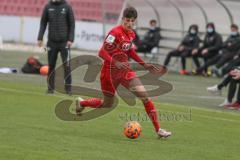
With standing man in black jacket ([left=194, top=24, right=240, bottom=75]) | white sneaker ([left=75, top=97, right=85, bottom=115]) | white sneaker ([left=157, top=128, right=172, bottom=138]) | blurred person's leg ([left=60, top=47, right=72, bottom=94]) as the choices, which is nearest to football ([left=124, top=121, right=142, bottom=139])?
white sneaker ([left=157, top=128, right=172, bottom=138])

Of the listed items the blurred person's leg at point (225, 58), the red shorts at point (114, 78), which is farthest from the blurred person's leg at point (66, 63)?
the blurred person's leg at point (225, 58)

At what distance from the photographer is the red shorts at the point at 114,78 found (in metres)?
12.6

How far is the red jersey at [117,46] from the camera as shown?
12.4m

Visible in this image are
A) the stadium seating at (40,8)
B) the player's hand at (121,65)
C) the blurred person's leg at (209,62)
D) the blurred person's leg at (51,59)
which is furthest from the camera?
the stadium seating at (40,8)

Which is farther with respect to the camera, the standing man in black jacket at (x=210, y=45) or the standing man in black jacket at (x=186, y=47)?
the standing man in black jacket at (x=186, y=47)

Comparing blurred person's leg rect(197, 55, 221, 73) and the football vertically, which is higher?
the football

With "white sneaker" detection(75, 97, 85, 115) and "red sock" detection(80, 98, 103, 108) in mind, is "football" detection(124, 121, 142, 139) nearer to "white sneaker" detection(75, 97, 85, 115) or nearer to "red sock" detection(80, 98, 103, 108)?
"red sock" detection(80, 98, 103, 108)

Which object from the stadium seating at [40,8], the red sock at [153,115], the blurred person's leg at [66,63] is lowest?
the stadium seating at [40,8]

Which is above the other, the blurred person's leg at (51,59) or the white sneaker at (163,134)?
the white sneaker at (163,134)

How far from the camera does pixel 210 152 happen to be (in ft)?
35.8

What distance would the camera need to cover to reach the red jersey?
12.4 meters

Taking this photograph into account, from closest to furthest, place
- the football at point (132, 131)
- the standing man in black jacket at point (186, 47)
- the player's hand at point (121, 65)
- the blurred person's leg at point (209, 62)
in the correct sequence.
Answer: the football at point (132, 131) → the player's hand at point (121, 65) → the blurred person's leg at point (209, 62) → the standing man in black jacket at point (186, 47)

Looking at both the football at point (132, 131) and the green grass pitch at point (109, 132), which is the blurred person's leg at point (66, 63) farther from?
the football at point (132, 131)

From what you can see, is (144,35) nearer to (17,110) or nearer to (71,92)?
(71,92)
